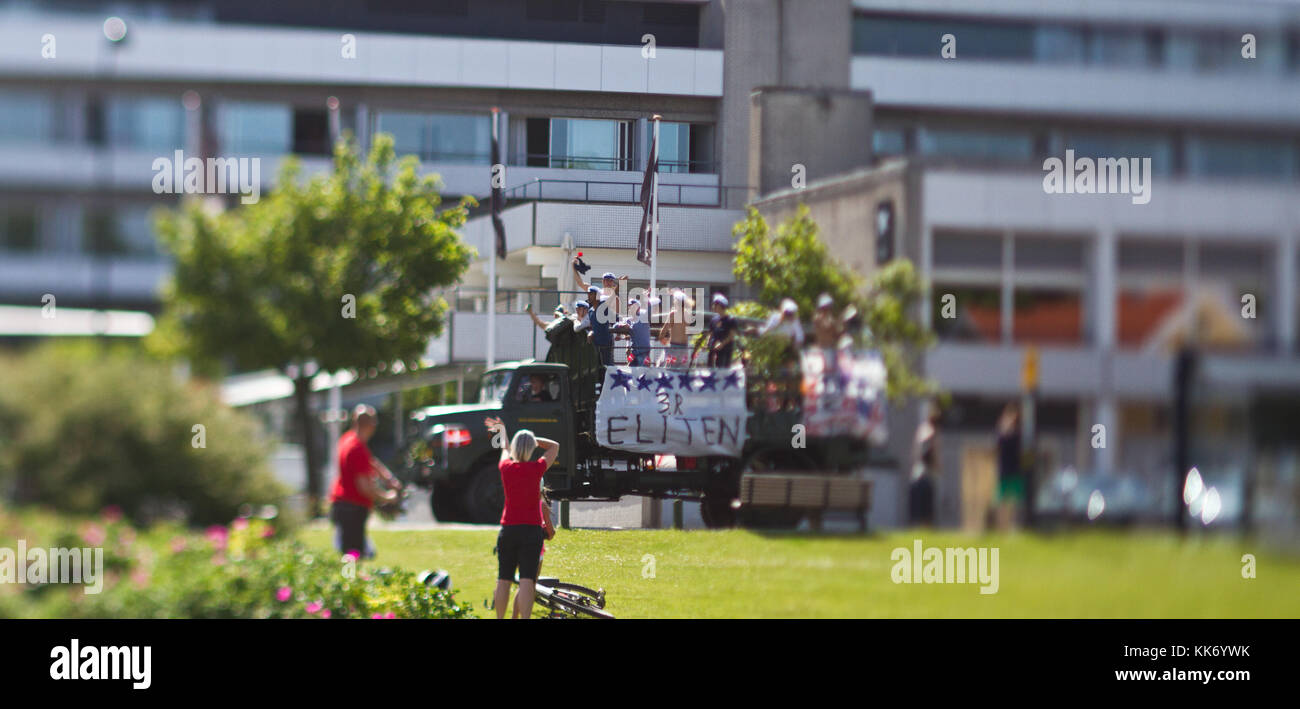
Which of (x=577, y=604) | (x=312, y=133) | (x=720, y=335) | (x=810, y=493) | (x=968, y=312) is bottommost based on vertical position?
(x=577, y=604)

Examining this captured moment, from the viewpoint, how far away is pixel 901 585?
6.77 m

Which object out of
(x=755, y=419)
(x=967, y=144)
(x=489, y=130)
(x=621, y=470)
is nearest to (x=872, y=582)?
(x=755, y=419)

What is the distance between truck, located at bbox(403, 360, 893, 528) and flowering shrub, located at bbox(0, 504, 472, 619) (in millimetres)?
1164

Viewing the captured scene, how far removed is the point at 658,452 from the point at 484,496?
7.98 ft

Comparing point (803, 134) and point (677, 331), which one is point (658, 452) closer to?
point (677, 331)

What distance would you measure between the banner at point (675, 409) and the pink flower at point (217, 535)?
263 cm

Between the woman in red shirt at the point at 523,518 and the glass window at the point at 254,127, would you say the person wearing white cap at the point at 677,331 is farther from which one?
the glass window at the point at 254,127

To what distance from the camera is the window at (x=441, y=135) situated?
26.3 feet

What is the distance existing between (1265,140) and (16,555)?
7.01 metres

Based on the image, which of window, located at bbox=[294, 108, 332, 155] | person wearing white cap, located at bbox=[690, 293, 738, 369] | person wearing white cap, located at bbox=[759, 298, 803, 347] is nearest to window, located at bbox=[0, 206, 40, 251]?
window, located at bbox=[294, 108, 332, 155]

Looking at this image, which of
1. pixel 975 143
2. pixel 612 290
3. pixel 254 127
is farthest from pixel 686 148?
pixel 254 127

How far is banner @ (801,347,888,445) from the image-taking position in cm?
686

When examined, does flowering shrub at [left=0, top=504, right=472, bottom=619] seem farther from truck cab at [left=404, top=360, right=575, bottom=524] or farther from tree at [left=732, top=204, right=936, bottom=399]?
tree at [left=732, top=204, right=936, bottom=399]
